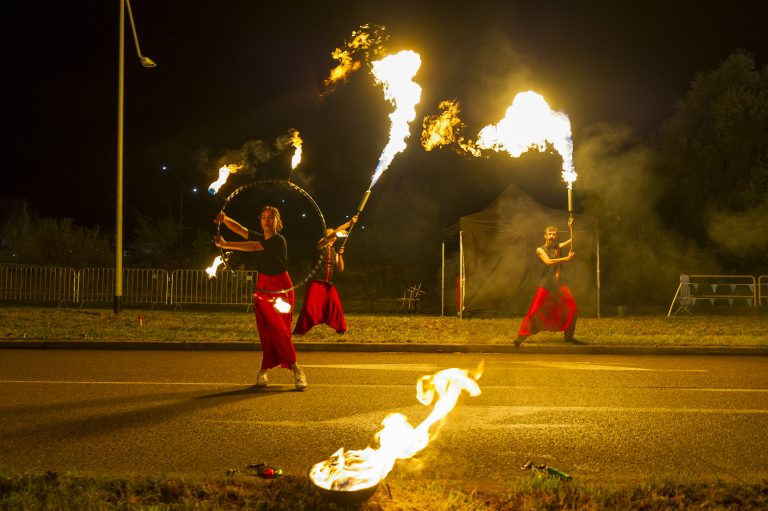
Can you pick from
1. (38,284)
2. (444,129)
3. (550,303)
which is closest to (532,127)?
(444,129)

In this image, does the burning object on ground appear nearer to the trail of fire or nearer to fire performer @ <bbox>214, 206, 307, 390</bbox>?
fire performer @ <bbox>214, 206, 307, 390</bbox>

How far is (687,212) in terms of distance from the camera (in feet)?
109


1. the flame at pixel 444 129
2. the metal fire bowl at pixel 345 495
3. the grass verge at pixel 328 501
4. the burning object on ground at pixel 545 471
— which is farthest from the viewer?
the flame at pixel 444 129

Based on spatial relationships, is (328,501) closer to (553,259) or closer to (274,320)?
(274,320)

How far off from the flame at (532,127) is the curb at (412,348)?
3471 millimetres

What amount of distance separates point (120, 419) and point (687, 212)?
104ft

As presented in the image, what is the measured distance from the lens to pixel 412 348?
42.3 ft

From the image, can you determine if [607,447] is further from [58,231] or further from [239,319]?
[58,231]

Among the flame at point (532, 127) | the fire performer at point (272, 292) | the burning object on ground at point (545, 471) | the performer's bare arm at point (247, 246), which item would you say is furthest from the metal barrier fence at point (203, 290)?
the burning object on ground at point (545, 471)

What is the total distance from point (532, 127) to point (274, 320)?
306 inches

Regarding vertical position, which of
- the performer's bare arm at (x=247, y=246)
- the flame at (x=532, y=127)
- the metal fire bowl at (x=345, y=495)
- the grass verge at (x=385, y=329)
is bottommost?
the metal fire bowl at (x=345, y=495)

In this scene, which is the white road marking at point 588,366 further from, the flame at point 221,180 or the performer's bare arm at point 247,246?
the flame at point 221,180

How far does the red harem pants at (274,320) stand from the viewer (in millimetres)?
7660

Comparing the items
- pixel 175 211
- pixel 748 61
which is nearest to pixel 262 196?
pixel 175 211
